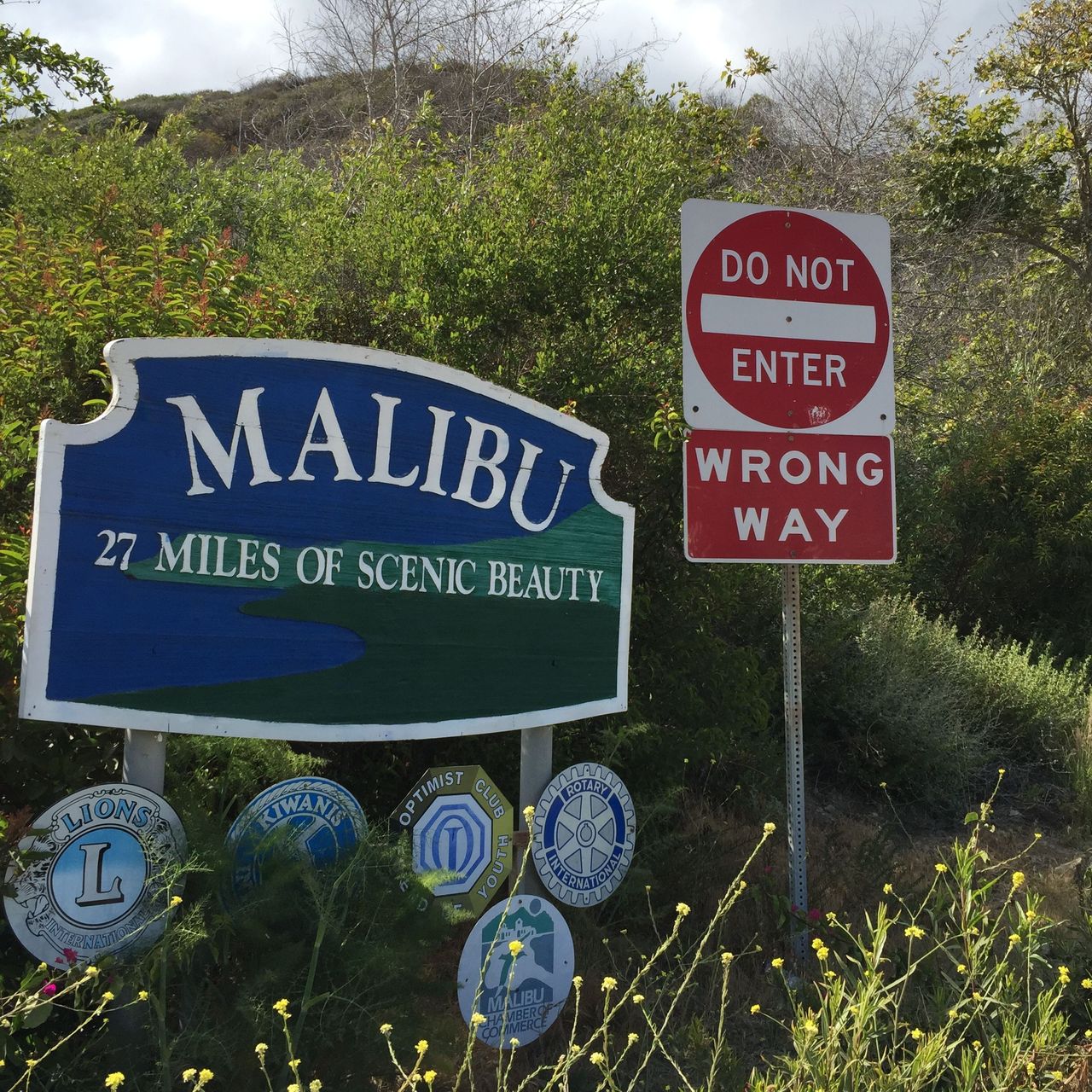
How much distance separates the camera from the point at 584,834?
138 inches

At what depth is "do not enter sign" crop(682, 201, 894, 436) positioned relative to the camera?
4.01 metres

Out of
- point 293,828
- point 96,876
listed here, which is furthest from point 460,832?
point 96,876

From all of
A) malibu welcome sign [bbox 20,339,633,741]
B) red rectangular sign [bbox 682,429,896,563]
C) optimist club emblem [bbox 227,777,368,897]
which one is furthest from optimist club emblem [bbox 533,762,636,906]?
red rectangular sign [bbox 682,429,896,563]

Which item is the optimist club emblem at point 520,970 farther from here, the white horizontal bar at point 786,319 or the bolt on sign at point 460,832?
the white horizontal bar at point 786,319

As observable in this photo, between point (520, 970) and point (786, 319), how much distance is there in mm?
2491

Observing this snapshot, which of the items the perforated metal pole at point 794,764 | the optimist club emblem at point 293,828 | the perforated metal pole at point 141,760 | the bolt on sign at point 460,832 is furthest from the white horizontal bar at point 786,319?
the perforated metal pole at point 141,760

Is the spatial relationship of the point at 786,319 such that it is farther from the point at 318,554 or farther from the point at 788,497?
the point at 318,554

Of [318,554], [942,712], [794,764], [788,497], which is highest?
[788,497]

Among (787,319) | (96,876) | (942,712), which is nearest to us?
(96,876)

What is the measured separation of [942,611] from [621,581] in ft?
21.0

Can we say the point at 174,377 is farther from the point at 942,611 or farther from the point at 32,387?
the point at 942,611

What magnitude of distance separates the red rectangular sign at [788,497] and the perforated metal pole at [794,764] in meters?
0.17

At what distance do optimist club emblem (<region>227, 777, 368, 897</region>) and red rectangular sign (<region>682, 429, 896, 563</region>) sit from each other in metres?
1.53

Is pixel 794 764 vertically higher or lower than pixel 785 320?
lower
